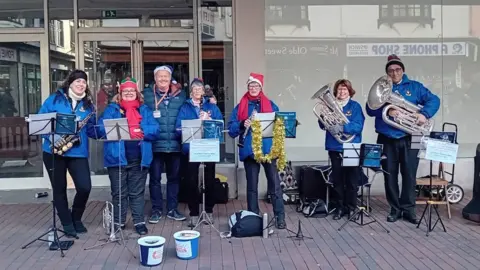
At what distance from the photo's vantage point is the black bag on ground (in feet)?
20.1

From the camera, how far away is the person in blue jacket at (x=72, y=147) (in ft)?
19.5

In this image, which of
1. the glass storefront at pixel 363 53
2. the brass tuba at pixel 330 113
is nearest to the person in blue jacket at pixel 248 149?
the brass tuba at pixel 330 113

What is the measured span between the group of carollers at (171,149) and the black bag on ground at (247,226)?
0.96 feet

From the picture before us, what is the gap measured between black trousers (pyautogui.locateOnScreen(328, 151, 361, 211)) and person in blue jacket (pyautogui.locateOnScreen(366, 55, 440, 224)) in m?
0.42

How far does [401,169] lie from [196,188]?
8.37 ft

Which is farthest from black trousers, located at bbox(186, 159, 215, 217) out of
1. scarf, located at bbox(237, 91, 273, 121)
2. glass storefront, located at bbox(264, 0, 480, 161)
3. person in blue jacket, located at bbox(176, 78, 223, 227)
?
glass storefront, located at bbox(264, 0, 480, 161)

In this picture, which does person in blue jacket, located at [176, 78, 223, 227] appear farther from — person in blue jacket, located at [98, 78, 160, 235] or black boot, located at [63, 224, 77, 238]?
black boot, located at [63, 224, 77, 238]

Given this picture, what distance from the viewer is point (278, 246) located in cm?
582

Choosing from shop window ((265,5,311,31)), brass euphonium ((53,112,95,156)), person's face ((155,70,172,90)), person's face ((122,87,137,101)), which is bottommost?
brass euphonium ((53,112,95,156))

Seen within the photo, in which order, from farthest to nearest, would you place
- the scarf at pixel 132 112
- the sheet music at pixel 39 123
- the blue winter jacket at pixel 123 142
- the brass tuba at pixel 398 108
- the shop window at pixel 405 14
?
the shop window at pixel 405 14
the brass tuba at pixel 398 108
the blue winter jacket at pixel 123 142
the scarf at pixel 132 112
the sheet music at pixel 39 123

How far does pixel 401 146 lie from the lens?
6812mm

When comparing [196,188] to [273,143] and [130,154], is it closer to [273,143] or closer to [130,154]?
[130,154]

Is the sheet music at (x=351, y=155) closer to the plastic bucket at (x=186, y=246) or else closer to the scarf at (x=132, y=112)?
the plastic bucket at (x=186, y=246)

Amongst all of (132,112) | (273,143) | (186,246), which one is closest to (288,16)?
(273,143)
